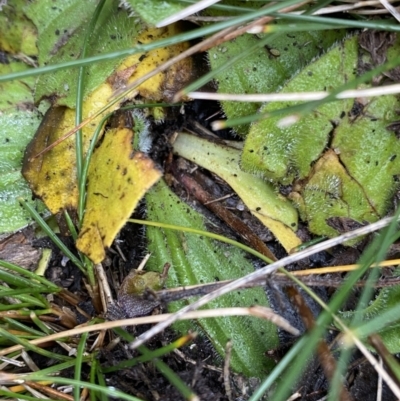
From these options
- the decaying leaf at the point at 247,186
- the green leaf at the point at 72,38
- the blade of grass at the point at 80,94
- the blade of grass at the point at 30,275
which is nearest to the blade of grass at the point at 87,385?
the blade of grass at the point at 30,275

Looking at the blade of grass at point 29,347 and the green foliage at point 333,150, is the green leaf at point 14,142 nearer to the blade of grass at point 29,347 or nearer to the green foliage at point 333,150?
the blade of grass at point 29,347

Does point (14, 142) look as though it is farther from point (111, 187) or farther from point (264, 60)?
point (264, 60)

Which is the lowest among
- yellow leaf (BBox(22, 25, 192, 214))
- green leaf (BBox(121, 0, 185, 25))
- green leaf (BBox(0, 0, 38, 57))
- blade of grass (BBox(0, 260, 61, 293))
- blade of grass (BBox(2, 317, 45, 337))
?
blade of grass (BBox(2, 317, 45, 337))

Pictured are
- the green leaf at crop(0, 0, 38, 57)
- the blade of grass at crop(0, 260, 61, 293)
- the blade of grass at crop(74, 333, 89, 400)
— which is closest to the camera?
the blade of grass at crop(74, 333, 89, 400)

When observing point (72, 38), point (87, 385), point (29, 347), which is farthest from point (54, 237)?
point (72, 38)

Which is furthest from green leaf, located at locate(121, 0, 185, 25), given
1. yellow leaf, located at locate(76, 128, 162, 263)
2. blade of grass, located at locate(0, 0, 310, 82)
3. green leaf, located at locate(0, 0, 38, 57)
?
green leaf, located at locate(0, 0, 38, 57)

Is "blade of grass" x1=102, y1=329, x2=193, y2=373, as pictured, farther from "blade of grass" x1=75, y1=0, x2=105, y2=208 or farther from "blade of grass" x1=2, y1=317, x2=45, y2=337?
"blade of grass" x1=75, y1=0, x2=105, y2=208
